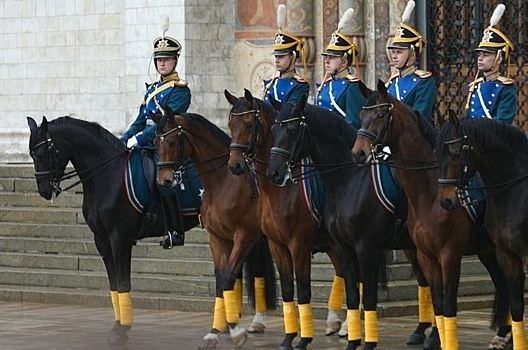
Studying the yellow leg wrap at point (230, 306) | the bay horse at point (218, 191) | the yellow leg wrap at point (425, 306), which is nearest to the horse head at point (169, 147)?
the bay horse at point (218, 191)

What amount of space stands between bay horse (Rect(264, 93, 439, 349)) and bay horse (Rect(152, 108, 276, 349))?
0.95m

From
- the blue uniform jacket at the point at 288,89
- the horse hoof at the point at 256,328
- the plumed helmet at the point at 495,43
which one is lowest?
the horse hoof at the point at 256,328

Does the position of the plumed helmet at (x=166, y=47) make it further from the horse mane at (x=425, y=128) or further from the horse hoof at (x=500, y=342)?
the horse hoof at (x=500, y=342)

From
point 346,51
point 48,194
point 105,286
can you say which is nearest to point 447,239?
point 346,51

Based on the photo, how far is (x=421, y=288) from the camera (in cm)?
1282

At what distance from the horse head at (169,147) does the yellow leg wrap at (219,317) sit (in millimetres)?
1178

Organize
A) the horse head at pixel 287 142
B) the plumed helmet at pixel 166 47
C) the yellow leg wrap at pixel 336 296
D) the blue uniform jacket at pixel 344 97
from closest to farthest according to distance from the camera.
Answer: the horse head at pixel 287 142
the blue uniform jacket at pixel 344 97
the yellow leg wrap at pixel 336 296
the plumed helmet at pixel 166 47

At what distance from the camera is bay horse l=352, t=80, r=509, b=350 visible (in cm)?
1120

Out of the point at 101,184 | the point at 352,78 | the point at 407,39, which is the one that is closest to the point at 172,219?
the point at 101,184

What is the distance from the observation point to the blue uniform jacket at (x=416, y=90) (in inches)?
490

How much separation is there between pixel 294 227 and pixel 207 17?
6664mm

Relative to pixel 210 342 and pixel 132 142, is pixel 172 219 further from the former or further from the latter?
pixel 210 342

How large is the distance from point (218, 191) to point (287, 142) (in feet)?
4.72

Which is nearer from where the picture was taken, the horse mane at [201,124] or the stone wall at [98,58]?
the horse mane at [201,124]
